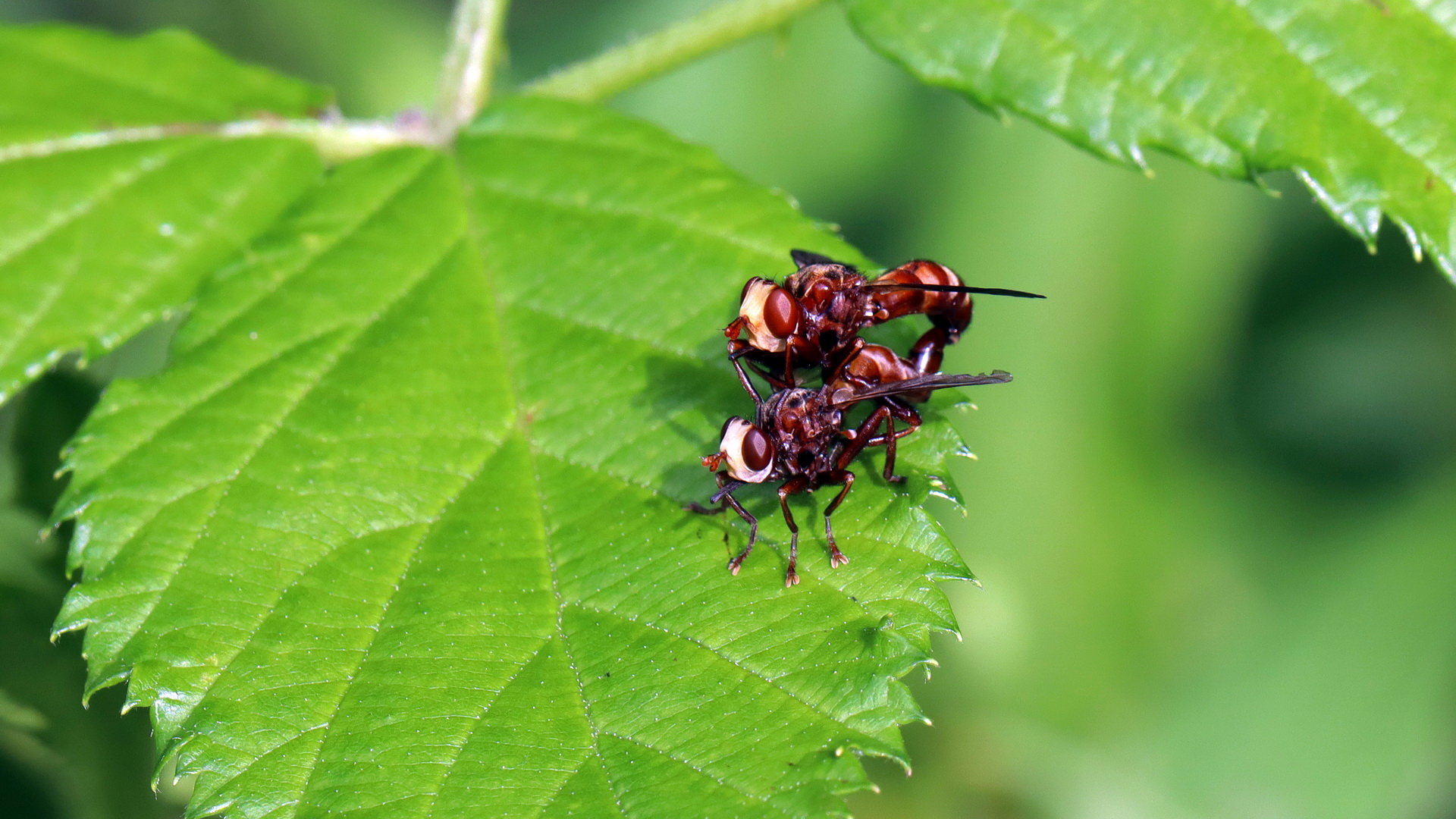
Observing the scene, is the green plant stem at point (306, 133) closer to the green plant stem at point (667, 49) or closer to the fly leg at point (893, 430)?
the green plant stem at point (667, 49)

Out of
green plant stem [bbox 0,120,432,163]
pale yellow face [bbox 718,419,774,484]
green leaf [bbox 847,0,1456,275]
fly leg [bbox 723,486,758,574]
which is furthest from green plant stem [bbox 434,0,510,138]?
fly leg [bbox 723,486,758,574]

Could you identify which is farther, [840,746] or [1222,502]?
[1222,502]

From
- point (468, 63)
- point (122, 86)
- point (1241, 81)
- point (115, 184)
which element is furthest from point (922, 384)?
point (122, 86)

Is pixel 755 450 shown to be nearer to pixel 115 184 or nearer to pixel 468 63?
pixel 468 63

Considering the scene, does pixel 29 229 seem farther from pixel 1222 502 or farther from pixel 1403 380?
pixel 1403 380

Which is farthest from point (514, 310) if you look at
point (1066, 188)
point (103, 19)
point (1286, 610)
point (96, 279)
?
point (103, 19)

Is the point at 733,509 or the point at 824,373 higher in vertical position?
the point at 824,373
